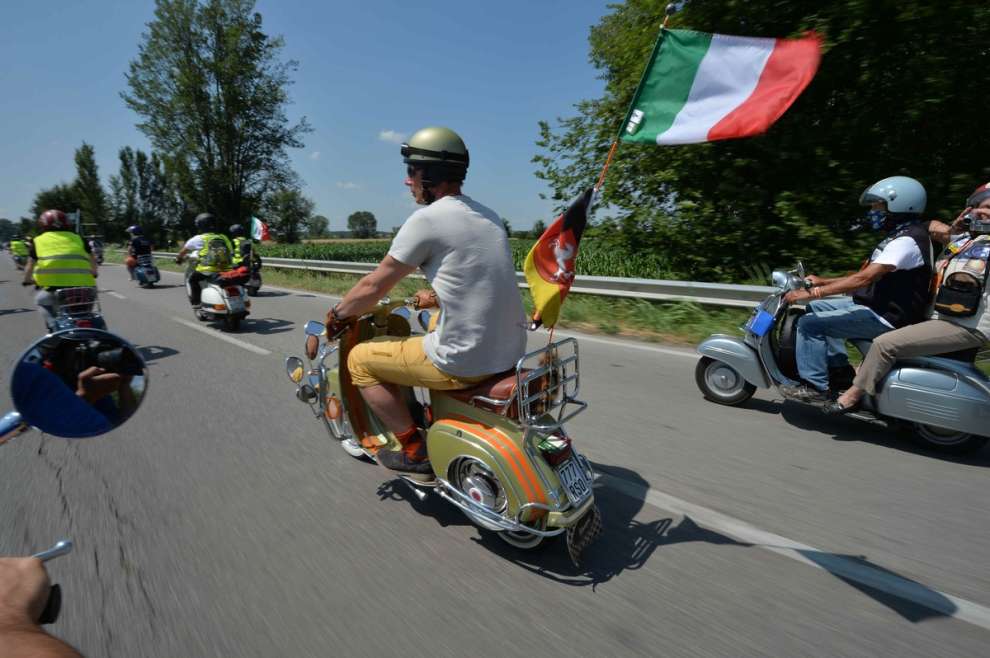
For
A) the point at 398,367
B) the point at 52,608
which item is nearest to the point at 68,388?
the point at 52,608

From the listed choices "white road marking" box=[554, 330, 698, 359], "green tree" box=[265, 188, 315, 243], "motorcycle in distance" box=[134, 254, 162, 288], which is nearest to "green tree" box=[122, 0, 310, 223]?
"green tree" box=[265, 188, 315, 243]

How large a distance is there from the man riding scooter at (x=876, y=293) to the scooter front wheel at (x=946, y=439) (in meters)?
0.61

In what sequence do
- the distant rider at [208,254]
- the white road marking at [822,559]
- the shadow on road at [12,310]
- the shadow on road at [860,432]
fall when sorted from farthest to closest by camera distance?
1. the shadow on road at [12,310]
2. the distant rider at [208,254]
3. the shadow on road at [860,432]
4. the white road marking at [822,559]

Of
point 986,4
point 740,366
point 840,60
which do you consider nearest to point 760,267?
point 840,60

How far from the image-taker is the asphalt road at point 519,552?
2.11 m

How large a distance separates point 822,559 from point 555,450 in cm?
139

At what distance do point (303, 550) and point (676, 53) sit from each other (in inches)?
155

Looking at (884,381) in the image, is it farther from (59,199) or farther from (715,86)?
(59,199)

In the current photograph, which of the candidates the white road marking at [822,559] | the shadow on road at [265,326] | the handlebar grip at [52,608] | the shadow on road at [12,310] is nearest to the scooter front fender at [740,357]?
the white road marking at [822,559]

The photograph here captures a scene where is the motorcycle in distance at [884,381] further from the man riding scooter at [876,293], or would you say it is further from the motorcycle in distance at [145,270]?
the motorcycle in distance at [145,270]

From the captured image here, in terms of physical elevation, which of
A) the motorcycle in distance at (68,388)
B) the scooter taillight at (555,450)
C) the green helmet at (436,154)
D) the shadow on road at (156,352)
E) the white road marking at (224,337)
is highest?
the green helmet at (436,154)

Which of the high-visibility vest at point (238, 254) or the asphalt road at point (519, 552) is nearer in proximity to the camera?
the asphalt road at point (519, 552)

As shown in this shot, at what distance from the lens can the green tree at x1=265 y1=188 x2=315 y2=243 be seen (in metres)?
43.5

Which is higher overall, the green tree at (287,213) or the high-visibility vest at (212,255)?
the green tree at (287,213)
